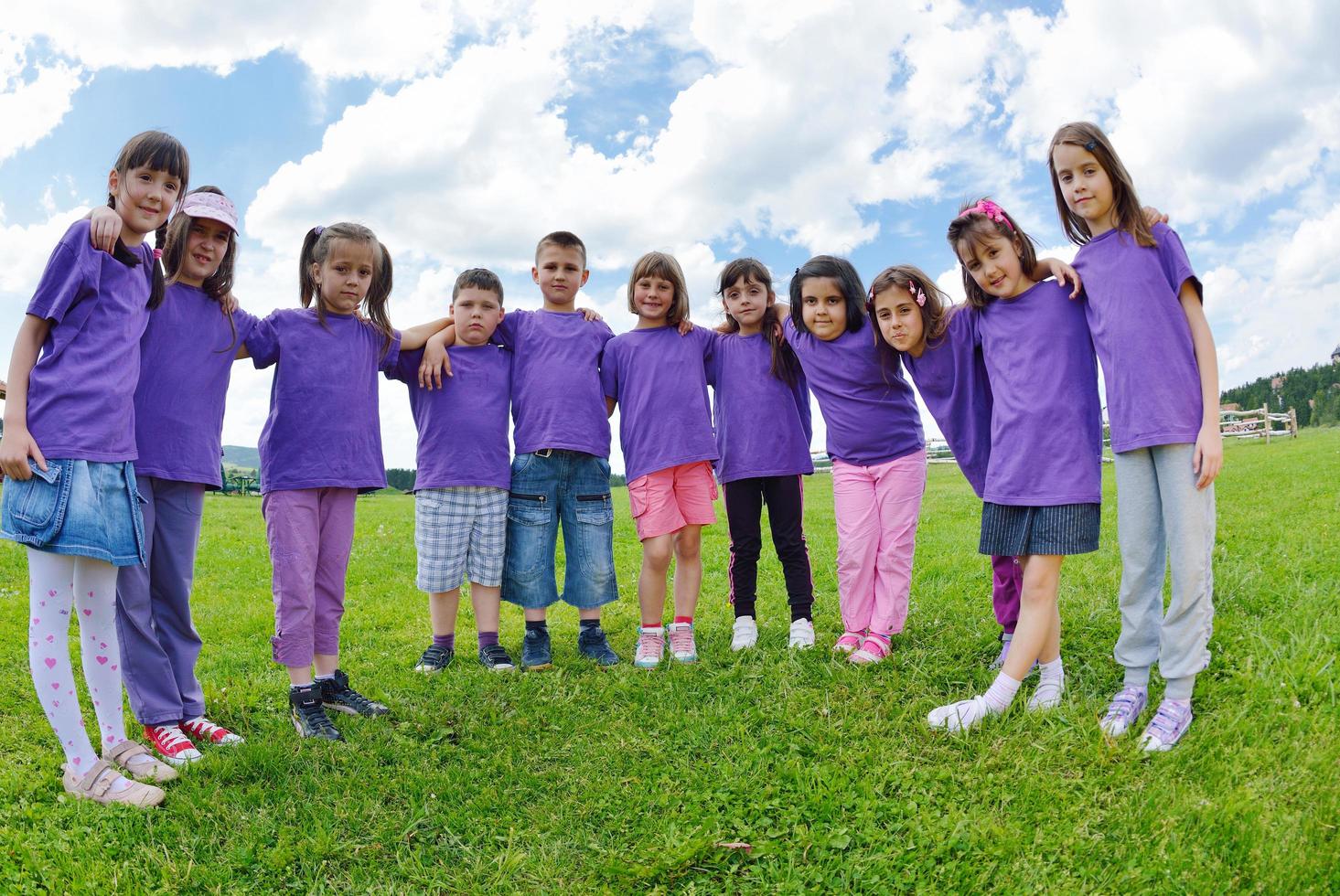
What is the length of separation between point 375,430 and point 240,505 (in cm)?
1623

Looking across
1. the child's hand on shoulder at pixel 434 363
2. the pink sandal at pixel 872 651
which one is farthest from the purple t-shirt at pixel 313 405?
the pink sandal at pixel 872 651

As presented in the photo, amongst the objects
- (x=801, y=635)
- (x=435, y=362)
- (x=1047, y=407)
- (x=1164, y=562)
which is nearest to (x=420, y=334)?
(x=435, y=362)

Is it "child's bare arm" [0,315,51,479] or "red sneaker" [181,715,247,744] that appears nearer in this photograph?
"child's bare arm" [0,315,51,479]

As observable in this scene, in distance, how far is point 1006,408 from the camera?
420 cm

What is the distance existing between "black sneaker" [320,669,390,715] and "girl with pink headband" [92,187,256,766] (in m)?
0.55

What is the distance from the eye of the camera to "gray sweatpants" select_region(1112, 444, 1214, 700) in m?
3.81

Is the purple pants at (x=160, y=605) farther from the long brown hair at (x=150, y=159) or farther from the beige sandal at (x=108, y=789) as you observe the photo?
the long brown hair at (x=150, y=159)

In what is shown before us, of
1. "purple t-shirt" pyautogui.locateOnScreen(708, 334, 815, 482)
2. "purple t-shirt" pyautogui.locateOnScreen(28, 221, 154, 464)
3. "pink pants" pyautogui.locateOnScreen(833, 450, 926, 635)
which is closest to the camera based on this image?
"purple t-shirt" pyautogui.locateOnScreen(28, 221, 154, 464)

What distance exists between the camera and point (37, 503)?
3.68 meters

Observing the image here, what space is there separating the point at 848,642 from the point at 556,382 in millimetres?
2403

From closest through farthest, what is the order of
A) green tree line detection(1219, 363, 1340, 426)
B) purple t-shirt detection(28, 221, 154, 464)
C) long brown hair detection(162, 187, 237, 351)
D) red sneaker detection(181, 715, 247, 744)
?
purple t-shirt detection(28, 221, 154, 464) → long brown hair detection(162, 187, 237, 351) → red sneaker detection(181, 715, 247, 744) → green tree line detection(1219, 363, 1340, 426)

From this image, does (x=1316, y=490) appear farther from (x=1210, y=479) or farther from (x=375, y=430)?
(x=375, y=430)

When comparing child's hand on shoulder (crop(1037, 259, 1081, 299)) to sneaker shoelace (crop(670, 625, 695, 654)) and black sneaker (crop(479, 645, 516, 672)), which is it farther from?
black sneaker (crop(479, 645, 516, 672))

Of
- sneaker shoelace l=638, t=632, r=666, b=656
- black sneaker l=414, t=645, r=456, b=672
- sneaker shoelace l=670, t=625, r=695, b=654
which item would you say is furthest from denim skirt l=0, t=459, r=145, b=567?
sneaker shoelace l=670, t=625, r=695, b=654
